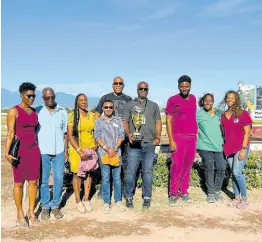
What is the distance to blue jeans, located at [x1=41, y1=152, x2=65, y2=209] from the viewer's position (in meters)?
5.25

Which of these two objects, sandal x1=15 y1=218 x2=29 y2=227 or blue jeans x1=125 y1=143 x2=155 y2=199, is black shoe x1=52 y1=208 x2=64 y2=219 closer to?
sandal x1=15 y1=218 x2=29 y2=227

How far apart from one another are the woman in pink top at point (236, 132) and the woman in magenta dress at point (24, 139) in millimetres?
3217

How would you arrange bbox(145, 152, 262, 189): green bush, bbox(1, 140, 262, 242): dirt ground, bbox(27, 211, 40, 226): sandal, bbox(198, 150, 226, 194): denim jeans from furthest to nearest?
bbox(145, 152, 262, 189): green bush → bbox(198, 150, 226, 194): denim jeans → bbox(27, 211, 40, 226): sandal → bbox(1, 140, 262, 242): dirt ground

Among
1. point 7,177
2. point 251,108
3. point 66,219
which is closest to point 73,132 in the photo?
point 66,219

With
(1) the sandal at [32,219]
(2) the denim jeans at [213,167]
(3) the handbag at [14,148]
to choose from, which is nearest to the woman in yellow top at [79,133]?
(1) the sandal at [32,219]

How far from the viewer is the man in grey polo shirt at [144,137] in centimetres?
563

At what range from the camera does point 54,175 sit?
5.36 meters

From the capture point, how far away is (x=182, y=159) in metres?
5.98

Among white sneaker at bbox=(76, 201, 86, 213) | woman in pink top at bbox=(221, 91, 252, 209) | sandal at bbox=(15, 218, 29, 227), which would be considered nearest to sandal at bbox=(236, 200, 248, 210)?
woman in pink top at bbox=(221, 91, 252, 209)

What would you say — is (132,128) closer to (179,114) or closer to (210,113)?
(179,114)

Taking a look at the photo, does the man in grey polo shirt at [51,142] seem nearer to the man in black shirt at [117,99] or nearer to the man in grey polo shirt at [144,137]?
the man in black shirt at [117,99]

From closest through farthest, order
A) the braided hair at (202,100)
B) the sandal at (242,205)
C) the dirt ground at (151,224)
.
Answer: the dirt ground at (151,224) → the sandal at (242,205) → the braided hair at (202,100)

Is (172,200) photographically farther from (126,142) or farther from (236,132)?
(236,132)

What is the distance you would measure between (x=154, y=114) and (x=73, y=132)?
1381 mm
